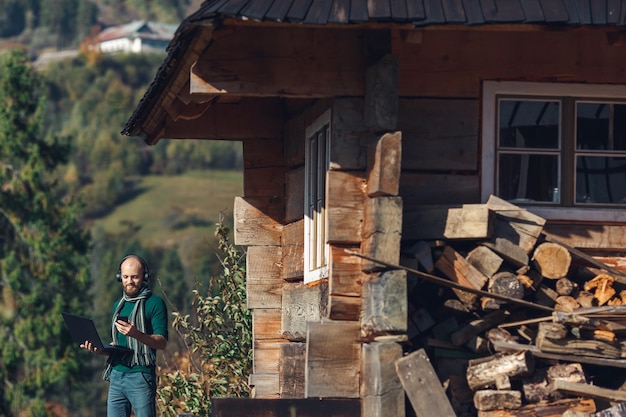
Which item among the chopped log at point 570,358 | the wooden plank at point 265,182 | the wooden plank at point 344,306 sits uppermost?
the wooden plank at point 265,182

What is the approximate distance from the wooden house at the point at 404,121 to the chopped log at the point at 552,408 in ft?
1.60

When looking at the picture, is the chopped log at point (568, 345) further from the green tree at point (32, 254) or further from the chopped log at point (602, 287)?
the green tree at point (32, 254)

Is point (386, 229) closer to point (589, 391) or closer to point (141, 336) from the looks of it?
point (589, 391)

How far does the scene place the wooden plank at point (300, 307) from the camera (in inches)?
445

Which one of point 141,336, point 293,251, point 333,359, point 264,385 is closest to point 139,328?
point 141,336

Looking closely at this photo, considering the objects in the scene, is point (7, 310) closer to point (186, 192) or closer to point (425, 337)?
point (425, 337)

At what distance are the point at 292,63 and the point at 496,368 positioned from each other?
7.95 feet

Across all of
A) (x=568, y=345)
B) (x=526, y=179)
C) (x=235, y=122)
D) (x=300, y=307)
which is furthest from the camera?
(x=235, y=122)

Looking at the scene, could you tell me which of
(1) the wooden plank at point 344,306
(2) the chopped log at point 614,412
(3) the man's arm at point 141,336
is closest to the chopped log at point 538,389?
(2) the chopped log at point 614,412

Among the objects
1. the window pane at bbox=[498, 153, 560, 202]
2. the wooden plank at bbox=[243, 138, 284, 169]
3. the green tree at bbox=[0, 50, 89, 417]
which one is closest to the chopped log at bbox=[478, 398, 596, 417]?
the window pane at bbox=[498, 153, 560, 202]

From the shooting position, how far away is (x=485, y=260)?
9711mm

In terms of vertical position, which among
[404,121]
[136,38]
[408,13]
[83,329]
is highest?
[136,38]

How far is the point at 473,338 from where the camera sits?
970cm

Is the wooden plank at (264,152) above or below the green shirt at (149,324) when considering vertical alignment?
above
